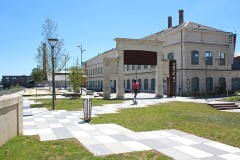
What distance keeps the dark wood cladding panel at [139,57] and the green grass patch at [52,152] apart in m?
22.9

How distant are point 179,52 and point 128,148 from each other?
34.6 m

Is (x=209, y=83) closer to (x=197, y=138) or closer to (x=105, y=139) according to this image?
(x=197, y=138)

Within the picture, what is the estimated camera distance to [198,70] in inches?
1598

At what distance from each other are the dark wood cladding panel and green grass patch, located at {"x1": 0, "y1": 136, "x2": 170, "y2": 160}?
22885mm

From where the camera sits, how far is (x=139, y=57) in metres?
31.0

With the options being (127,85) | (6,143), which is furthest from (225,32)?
(6,143)

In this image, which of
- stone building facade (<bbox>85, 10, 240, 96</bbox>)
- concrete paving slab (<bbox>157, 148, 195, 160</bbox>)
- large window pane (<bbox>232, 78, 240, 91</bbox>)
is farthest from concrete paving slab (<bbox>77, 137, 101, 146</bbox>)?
large window pane (<bbox>232, 78, 240, 91</bbox>)

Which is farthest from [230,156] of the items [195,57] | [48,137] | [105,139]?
[195,57]

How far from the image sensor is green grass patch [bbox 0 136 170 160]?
258 inches

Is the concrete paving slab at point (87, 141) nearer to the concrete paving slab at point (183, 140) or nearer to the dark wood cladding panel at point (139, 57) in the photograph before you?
the concrete paving slab at point (183, 140)

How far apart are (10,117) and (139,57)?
23.6 metres

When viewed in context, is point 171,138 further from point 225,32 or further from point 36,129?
point 225,32

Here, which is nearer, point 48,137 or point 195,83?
point 48,137

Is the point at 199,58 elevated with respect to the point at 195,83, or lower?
elevated
